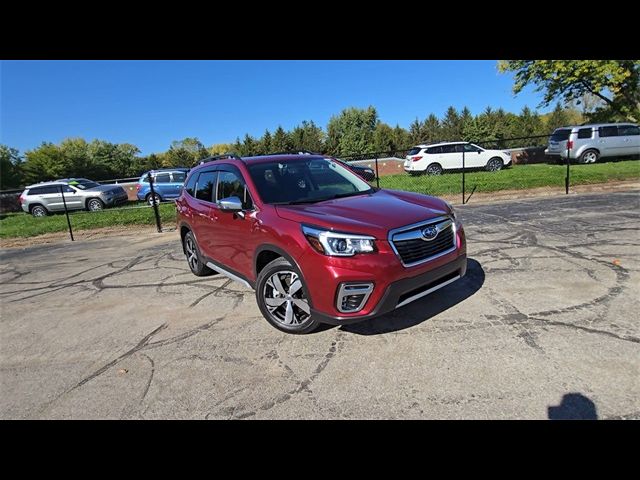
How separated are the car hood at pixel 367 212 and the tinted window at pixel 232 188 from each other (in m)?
0.53

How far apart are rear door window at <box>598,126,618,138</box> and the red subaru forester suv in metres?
18.7

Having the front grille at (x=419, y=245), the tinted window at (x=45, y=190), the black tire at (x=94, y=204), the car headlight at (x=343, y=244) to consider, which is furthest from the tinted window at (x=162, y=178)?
the front grille at (x=419, y=245)

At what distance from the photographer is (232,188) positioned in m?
4.40

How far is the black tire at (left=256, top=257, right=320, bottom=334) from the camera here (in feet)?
11.2

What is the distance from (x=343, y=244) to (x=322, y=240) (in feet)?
0.59

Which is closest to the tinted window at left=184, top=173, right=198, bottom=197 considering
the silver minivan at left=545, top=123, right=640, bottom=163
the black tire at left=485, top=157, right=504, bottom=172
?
the black tire at left=485, top=157, right=504, bottom=172

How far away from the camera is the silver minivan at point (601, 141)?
17.5 m

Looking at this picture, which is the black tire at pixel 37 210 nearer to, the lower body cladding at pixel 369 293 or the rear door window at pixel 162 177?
the rear door window at pixel 162 177

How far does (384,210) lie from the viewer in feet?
11.5

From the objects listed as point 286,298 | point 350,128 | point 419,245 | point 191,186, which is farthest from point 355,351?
point 350,128
